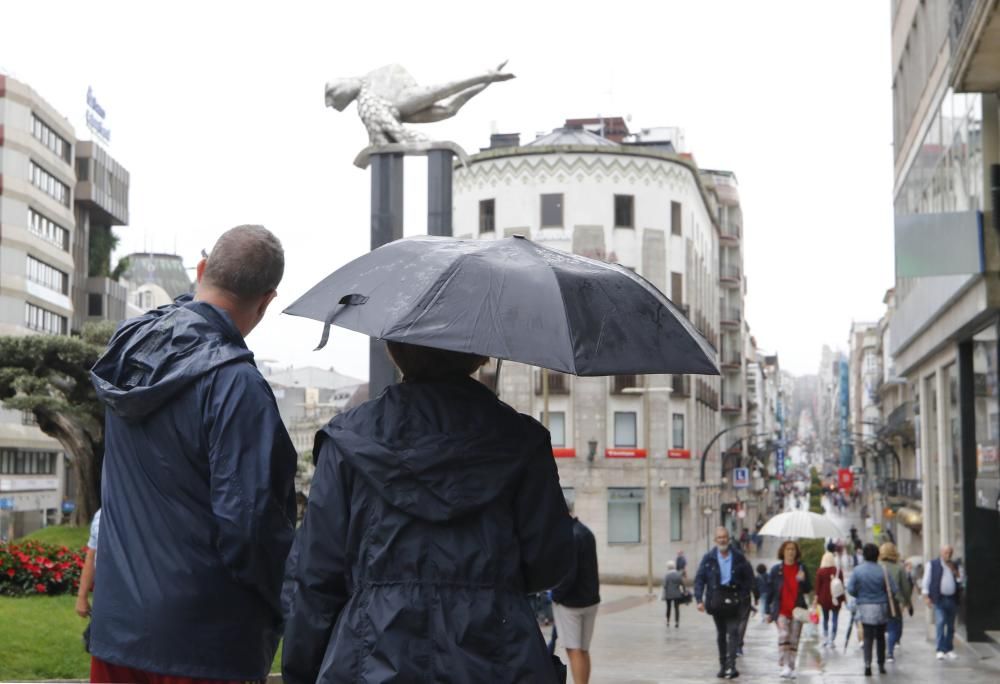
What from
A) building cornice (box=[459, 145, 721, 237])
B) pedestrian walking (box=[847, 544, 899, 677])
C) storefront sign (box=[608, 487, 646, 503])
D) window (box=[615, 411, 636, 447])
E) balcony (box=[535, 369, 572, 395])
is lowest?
pedestrian walking (box=[847, 544, 899, 677])

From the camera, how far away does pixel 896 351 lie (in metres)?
33.4

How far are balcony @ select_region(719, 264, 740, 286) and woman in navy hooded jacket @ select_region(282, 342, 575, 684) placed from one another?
252 ft

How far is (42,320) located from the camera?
69438mm

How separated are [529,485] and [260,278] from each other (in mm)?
1010

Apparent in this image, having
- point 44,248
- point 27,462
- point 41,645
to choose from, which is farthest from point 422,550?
point 27,462

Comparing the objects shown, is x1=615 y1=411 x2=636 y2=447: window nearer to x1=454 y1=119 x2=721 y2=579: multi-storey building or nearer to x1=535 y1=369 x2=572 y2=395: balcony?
x1=454 y1=119 x2=721 y2=579: multi-storey building

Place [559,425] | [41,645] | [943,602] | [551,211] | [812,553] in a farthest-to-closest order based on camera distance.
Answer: [551,211], [559,425], [812,553], [943,602], [41,645]

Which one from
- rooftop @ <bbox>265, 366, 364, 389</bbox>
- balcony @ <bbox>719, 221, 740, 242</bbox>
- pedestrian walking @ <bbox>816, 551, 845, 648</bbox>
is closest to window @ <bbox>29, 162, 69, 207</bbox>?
balcony @ <bbox>719, 221, 740, 242</bbox>

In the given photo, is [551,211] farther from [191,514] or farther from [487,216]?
[191,514]

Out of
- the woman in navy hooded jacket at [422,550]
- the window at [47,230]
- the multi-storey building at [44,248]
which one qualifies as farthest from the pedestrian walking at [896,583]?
the window at [47,230]

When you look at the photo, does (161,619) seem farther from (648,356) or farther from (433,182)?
(433,182)

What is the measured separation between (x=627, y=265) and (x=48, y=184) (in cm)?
3179

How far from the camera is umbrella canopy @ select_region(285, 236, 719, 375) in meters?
3.89

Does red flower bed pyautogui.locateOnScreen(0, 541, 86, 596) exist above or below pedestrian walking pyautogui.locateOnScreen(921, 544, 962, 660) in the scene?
above
